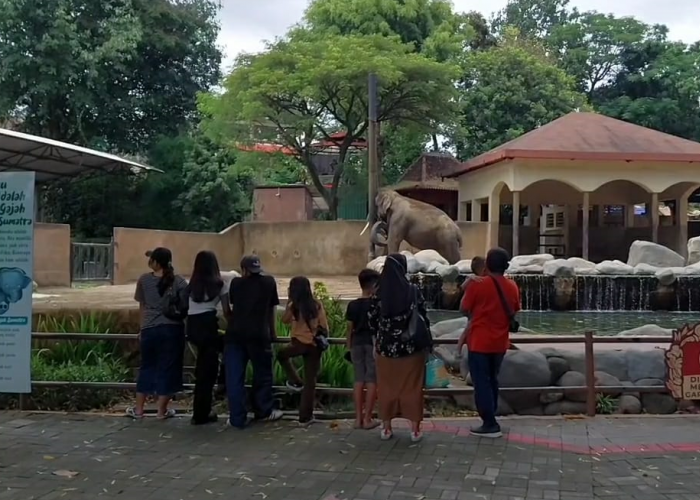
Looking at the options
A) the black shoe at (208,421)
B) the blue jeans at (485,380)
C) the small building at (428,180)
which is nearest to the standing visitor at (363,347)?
the blue jeans at (485,380)

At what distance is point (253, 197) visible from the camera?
30.3 metres

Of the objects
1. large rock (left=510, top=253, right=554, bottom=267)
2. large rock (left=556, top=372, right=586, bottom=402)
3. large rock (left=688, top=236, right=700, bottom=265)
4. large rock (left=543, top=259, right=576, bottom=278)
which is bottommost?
large rock (left=556, top=372, right=586, bottom=402)

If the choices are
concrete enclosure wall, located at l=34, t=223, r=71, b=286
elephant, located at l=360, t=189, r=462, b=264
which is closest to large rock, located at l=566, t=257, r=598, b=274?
elephant, located at l=360, t=189, r=462, b=264

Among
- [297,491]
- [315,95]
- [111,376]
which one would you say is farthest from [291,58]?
[297,491]

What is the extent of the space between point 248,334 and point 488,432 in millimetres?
2086

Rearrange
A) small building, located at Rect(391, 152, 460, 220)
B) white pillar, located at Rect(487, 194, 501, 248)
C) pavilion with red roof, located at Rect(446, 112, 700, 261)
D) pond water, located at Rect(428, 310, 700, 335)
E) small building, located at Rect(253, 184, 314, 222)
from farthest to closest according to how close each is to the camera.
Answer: small building, located at Rect(391, 152, 460, 220)
small building, located at Rect(253, 184, 314, 222)
white pillar, located at Rect(487, 194, 501, 248)
pavilion with red roof, located at Rect(446, 112, 700, 261)
pond water, located at Rect(428, 310, 700, 335)

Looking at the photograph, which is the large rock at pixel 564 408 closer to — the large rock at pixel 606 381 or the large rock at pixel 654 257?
the large rock at pixel 606 381

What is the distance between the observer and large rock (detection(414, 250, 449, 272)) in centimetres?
1767

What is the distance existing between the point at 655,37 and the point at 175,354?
3748 centimetres

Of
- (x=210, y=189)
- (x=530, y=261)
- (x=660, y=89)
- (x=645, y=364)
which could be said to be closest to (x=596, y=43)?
(x=660, y=89)

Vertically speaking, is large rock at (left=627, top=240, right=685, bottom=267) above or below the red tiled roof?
below

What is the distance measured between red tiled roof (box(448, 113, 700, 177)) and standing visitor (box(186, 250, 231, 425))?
18554 millimetres

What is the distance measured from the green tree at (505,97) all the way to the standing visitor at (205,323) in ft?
85.1

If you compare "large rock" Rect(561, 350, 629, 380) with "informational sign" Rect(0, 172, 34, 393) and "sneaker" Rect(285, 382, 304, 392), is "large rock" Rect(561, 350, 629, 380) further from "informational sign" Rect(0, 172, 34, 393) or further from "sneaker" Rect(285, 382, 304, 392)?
"informational sign" Rect(0, 172, 34, 393)
